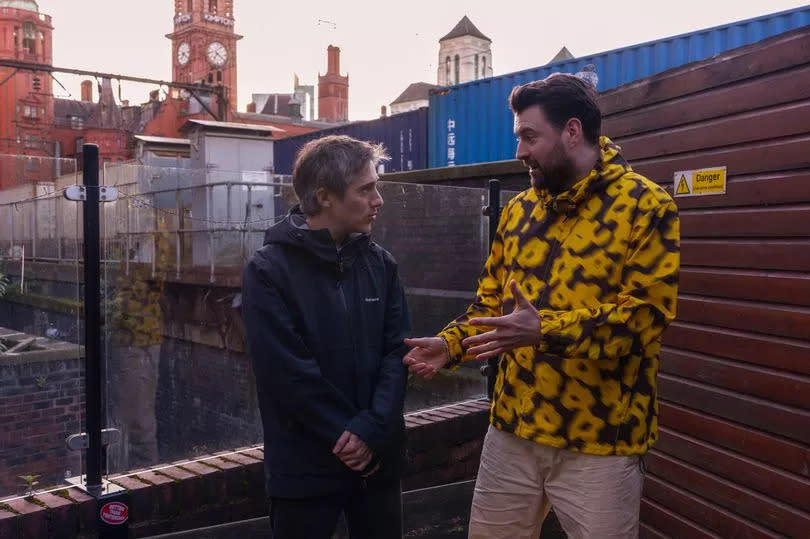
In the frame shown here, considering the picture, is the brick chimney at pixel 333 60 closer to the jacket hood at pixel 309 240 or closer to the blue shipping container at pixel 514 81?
the blue shipping container at pixel 514 81

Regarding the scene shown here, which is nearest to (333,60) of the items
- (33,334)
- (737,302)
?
(33,334)

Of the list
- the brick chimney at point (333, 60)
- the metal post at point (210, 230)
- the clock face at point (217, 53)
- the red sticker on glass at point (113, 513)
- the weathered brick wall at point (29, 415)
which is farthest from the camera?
the brick chimney at point (333, 60)

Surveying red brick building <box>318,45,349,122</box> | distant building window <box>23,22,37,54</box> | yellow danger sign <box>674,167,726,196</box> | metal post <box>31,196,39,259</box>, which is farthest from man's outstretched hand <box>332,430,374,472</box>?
red brick building <box>318,45,349,122</box>

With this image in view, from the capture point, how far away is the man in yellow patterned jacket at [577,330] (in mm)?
1921

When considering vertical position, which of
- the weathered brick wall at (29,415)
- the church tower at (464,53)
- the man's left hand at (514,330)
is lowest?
the weathered brick wall at (29,415)

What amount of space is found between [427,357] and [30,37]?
5508 centimetres

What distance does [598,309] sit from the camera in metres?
1.92

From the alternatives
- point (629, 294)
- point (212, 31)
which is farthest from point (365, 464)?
point (212, 31)

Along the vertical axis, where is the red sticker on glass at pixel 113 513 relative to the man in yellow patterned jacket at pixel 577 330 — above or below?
below

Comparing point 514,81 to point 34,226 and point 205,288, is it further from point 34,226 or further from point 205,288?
point 34,226

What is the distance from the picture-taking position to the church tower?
63.5 m

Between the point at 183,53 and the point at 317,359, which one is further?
the point at 183,53

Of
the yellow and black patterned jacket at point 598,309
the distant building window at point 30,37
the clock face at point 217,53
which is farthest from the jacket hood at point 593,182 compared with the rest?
the clock face at point 217,53

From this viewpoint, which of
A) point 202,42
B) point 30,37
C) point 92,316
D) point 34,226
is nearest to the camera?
point 92,316
